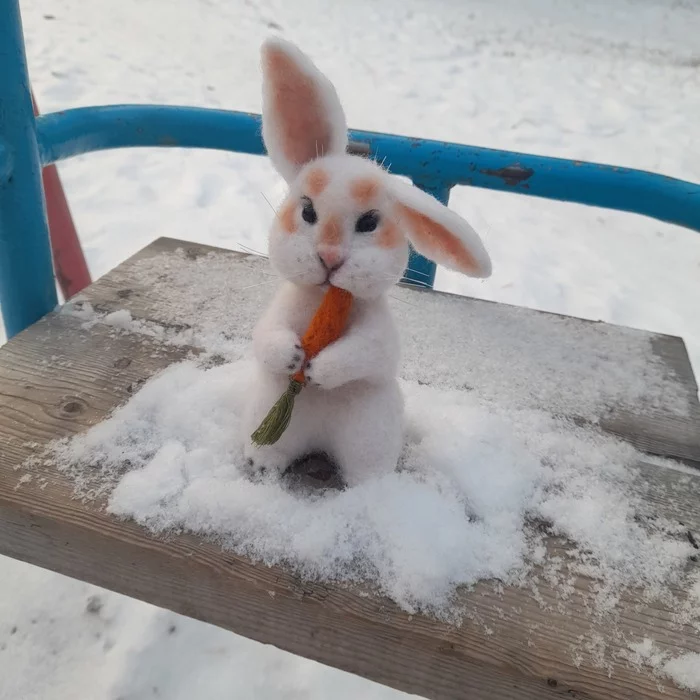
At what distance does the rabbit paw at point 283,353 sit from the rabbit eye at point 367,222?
0.14m

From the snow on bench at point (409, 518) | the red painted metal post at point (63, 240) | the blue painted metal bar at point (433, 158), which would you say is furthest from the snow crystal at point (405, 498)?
the red painted metal post at point (63, 240)

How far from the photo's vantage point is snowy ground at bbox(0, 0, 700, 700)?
1131 millimetres

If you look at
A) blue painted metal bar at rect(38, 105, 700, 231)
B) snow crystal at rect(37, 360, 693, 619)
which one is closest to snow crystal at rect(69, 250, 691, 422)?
snow crystal at rect(37, 360, 693, 619)

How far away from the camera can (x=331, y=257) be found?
1.98 feet

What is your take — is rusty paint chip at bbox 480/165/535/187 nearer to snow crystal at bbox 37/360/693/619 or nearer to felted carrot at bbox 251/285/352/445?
snow crystal at bbox 37/360/693/619

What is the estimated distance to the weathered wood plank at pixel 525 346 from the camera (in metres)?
0.95

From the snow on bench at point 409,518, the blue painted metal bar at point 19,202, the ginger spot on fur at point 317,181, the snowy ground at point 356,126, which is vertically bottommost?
the snowy ground at point 356,126

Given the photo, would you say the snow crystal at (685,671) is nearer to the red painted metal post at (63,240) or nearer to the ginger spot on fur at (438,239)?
the ginger spot on fur at (438,239)

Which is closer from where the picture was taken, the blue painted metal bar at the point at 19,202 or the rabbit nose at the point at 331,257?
the rabbit nose at the point at 331,257

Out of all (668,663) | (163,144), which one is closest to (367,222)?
(668,663)

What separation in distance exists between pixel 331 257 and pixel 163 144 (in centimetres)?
85

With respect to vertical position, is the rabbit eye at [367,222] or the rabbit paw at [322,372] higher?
the rabbit eye at [367,222]

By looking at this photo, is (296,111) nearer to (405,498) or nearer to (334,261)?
(334,261)

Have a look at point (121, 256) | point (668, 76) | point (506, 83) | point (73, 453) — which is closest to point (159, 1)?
point (506, 83)
